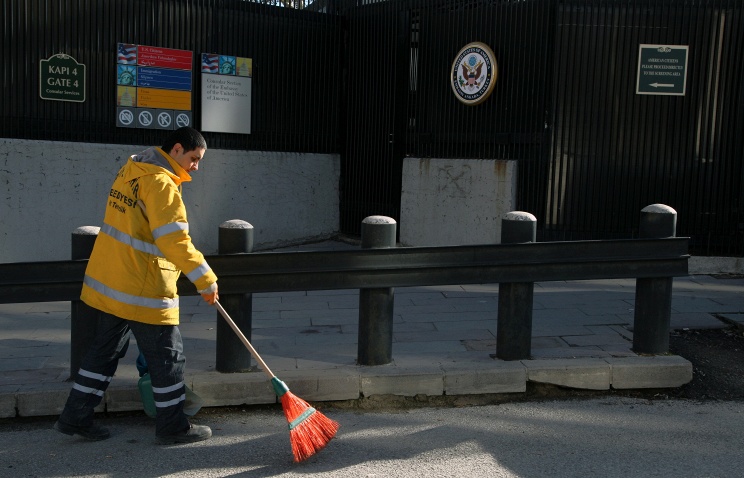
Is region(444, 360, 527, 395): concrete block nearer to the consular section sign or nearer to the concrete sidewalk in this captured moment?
the concrete sidewalk

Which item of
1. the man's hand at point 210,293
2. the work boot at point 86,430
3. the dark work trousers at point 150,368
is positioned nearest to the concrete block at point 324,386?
the dark work trousers at point 150,368

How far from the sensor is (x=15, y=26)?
9188 mm

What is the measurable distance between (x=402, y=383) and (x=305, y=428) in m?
1.13

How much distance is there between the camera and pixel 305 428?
4.44 meters

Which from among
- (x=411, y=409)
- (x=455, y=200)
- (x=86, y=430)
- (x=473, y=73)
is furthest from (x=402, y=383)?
(x=473, y=73)

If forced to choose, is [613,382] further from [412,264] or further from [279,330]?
[279,330]

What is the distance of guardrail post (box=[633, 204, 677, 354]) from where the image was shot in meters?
5.83

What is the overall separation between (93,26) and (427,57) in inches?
164

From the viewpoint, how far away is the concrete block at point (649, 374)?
5.59m

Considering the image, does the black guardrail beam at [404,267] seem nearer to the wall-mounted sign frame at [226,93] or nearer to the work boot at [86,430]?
the work boot at [86,430]

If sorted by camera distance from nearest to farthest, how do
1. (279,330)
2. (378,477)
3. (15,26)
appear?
(378,477), (279,330), (15,26)

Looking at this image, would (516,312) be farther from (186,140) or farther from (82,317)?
(82,317)

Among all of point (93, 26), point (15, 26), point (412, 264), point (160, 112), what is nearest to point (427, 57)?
point (160, 112)

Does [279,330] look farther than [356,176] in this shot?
No
